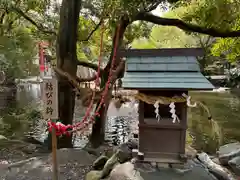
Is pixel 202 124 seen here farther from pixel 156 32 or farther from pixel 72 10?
pixel 156 32

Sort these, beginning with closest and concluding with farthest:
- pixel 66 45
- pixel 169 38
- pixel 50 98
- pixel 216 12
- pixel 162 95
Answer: pixel 50 98
pixel 162 95
pixel 216 12
pixel 66 45
pixel 169 38

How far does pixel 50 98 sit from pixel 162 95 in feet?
6.17

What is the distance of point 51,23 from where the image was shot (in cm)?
959

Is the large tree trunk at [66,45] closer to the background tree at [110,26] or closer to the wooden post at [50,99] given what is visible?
the background tree at [110,26]

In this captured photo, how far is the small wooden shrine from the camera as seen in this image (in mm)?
4211

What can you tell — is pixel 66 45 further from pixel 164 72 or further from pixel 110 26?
pixel 164 72

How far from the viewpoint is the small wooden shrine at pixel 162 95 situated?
421 cm

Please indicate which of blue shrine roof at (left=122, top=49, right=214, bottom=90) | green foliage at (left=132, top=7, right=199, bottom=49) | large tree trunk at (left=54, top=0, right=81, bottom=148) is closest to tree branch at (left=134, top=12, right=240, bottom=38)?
large tree trunk at (left=54, top=0, right=81, bottom=148)

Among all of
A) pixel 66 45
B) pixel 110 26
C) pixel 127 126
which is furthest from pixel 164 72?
pixel 127 126

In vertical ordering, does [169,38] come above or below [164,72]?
above

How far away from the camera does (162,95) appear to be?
4391 mm

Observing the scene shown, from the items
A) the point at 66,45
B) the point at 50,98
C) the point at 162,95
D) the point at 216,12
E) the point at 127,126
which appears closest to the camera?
the point at 50,98

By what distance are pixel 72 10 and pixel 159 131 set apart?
444 centimetres

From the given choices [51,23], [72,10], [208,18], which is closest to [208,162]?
[208,18]
